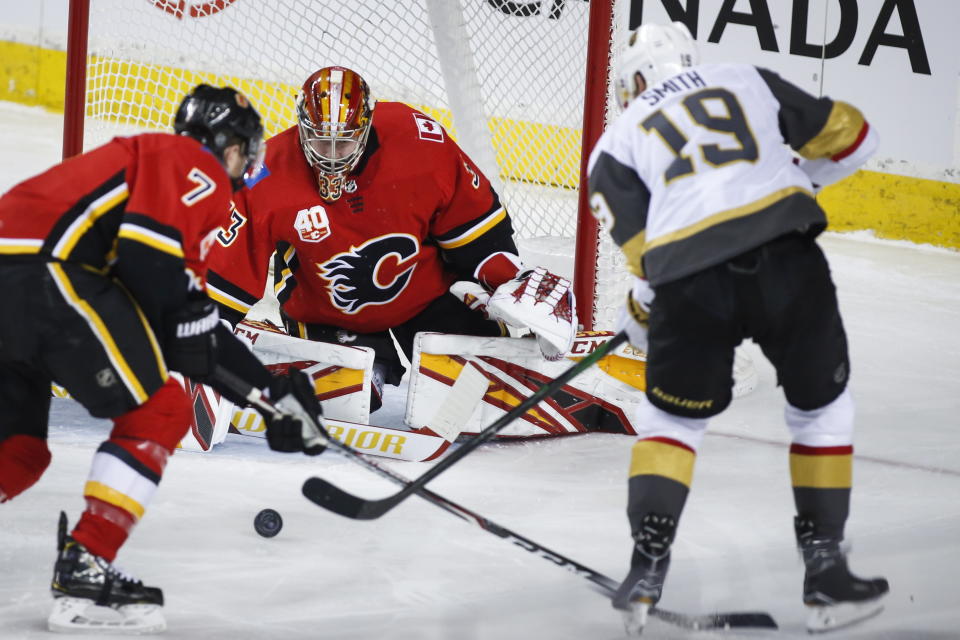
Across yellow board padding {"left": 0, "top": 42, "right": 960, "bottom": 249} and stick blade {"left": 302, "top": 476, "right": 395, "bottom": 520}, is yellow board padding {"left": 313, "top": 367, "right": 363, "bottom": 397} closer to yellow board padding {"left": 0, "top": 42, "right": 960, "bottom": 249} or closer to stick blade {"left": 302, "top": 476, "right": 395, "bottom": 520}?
stick blade {"left": 302, "top": 476, "right": 395, "bottom": 520}

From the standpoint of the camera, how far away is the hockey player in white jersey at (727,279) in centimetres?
208

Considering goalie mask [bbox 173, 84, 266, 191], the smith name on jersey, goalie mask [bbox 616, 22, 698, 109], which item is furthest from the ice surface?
goalie mask [bbox 616, 22, 698, 109]

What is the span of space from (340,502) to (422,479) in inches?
6.4

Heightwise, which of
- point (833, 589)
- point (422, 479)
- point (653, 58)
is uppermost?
point (653, 58)

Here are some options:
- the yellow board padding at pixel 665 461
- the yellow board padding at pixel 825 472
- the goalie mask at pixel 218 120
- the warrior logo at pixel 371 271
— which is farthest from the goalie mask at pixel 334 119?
the yellow board padding at pixel 825 472

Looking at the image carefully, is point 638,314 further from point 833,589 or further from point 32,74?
point 32,74

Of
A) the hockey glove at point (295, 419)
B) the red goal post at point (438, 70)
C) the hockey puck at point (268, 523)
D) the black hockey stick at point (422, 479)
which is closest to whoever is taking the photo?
the hockey glove at point (295, 419)

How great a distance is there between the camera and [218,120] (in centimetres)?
217

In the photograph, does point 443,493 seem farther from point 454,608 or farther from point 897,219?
point 897,219

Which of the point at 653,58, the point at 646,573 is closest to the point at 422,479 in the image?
the point at 646,573

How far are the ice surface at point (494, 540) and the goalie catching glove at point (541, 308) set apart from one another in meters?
0.30

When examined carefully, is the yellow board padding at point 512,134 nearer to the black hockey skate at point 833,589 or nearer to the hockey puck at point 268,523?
the hockey puck at point 268,523

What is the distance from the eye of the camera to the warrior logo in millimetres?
3289

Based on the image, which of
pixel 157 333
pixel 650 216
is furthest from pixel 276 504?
pixel 650 216
